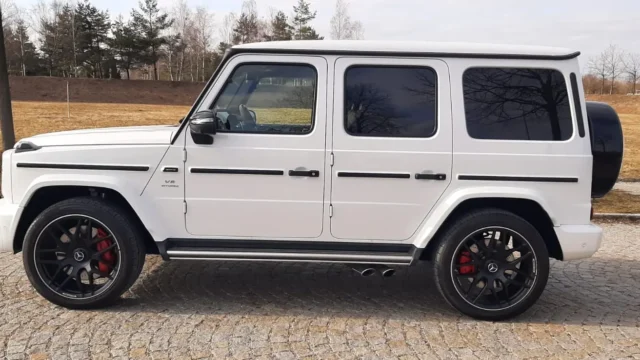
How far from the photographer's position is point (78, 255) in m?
4.51

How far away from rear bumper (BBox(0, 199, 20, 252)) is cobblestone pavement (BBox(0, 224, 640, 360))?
0.54 m

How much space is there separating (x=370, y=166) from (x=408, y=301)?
4.48 ft

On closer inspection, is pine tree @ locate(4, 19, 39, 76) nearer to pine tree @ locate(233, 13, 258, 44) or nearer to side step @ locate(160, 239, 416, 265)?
pine tree @ locate(233, 13, 258, 44)

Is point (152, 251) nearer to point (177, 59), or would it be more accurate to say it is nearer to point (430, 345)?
point (430, 345)

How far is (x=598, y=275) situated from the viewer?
5.84 meters

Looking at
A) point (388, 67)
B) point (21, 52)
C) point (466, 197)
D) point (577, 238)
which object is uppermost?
point (21, 52)

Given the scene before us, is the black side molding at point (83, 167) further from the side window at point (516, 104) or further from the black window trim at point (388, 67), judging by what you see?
the side window at point (516, 104)

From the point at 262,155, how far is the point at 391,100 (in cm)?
109

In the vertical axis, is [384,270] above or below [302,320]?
above

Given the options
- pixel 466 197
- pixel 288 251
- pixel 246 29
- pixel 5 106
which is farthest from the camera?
pixel 246 29

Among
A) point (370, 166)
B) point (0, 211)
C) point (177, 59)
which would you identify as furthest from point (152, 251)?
point (177, 59)

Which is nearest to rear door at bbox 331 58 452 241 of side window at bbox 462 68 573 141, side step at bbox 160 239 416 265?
side step at bbox 160 239 416 265

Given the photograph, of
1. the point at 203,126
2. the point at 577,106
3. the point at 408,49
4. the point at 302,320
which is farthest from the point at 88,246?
the point at 577,106

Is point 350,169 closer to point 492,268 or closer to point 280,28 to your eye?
point 492,268
